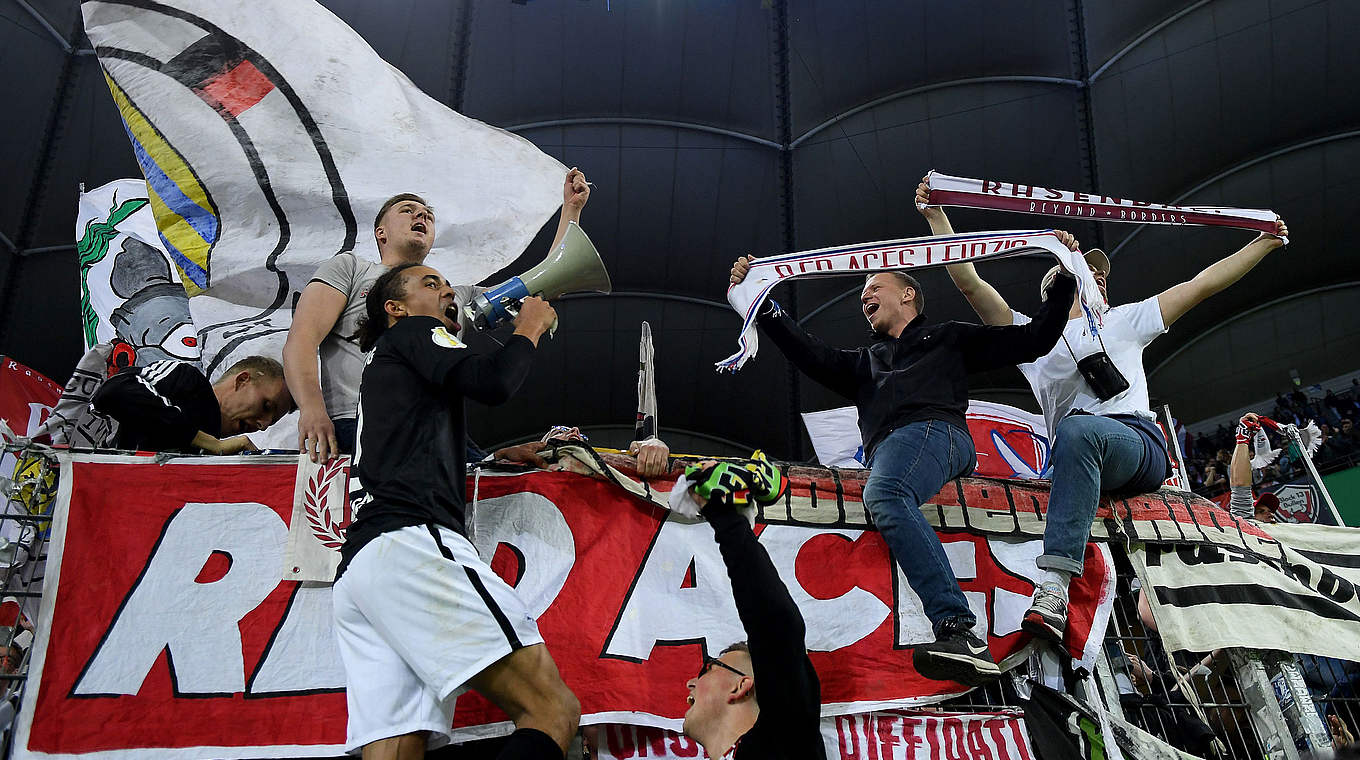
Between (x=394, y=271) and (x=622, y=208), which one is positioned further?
(x=622, y=208)

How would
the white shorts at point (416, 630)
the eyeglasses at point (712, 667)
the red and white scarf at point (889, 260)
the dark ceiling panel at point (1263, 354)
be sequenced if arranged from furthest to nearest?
1. the dark ceiling panel at point (1263, 354)
2. the red and white scarf at point (889, 260)
3. the eyeglasses at point (712, 667)
4. the white shorts at point (416, 630)

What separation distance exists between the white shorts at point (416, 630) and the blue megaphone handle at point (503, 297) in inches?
51.6

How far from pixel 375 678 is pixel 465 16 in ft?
39.2

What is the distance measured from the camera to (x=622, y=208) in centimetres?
1448

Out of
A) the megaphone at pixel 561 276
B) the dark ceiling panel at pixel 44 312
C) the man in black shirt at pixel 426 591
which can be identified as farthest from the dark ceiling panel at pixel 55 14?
the man in black shirt at pixel 426 591

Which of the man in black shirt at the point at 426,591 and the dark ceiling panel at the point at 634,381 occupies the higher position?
the dark ceiling panel at the point at 634,381

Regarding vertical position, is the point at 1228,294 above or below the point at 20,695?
above

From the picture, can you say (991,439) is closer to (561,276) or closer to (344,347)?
(561,276)

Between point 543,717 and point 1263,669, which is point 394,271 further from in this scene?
point 1263,669

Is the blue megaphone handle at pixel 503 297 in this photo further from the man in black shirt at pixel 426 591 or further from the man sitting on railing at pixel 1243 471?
the man sitting on railing at pixel 1243 471

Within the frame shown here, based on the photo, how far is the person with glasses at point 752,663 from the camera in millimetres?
3014

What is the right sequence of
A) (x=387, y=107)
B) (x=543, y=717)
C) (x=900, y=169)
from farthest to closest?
1. (x=900, y=169)
2. (x=387, y=107)
3. (x=543, y=717)

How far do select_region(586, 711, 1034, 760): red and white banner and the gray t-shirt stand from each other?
1.69 meters

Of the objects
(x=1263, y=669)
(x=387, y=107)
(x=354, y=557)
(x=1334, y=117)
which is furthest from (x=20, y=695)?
(x=1334, y=117)
